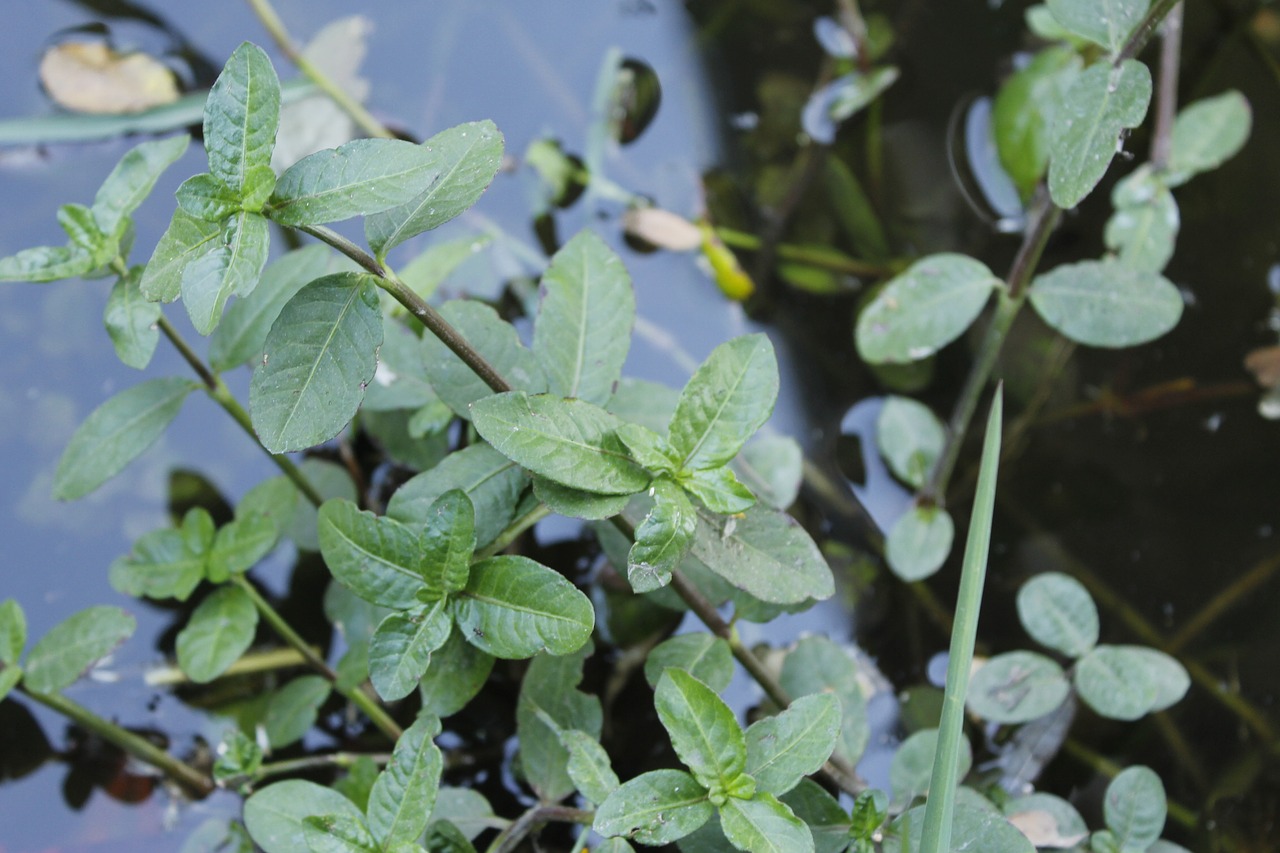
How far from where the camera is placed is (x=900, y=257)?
206 cm

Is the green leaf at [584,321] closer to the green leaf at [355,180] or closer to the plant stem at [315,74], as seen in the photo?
the green leaf at [355,180]

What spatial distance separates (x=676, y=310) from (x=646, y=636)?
27.6 inches

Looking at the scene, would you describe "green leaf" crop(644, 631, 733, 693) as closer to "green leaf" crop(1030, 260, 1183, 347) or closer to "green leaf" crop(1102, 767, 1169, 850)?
"green leaf" crop(1102, 767, 1169, 850)

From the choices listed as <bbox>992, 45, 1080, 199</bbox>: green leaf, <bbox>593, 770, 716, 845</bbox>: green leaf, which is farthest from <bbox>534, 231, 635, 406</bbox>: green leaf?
<bbox>992, 45, 1080, 199</bbox>: green leaf

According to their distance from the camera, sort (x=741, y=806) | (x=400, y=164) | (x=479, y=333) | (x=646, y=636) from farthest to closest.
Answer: (x=646, y=636)
(x=479, y=333)
(x=741, y=806)
(x=400, y=164)

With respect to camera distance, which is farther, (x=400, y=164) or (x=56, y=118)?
(x=56, y=118)

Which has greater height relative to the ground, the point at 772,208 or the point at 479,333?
the point at 479,333

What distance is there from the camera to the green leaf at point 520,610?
1088 mm

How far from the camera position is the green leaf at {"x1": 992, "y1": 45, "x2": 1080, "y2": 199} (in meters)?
1.97

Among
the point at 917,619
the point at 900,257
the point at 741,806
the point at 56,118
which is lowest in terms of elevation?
the point at 917,619

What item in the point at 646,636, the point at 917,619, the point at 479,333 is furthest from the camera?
the point at 917,619

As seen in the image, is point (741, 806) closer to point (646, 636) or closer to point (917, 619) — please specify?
point (646, 636)

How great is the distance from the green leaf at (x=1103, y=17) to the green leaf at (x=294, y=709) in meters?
1.45

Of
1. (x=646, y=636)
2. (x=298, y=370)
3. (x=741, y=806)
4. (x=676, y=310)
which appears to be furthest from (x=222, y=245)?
(x=676, y=310)
